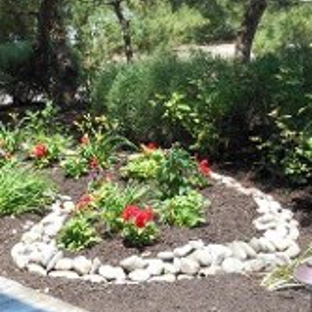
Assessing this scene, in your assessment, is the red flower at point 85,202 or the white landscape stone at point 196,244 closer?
the white landscape stone at point 196,244

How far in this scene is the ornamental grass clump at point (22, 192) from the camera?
725 centimetres

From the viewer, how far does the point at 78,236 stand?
6.41m

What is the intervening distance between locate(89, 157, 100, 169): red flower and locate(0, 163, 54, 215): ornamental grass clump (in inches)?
17.9

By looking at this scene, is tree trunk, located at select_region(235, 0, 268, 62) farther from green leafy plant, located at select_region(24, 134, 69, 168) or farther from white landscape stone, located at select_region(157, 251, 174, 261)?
white landscape stone, located at select_region(157, 251, 174, 261)

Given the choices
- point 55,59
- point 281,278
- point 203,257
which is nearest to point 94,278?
point 203,257

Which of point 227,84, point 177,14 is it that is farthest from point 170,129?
point 177,14

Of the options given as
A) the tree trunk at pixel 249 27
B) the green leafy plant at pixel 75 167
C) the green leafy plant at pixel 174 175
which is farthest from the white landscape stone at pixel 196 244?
the tree trunk at pixel 249 27

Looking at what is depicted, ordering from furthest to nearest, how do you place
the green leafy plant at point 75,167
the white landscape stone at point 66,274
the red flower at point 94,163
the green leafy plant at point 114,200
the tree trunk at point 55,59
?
the tree trunk at point 55,59 < the green leafy plant at point 75,167 < the red flower at point 94,163 < the green leafy plant at point 114,200 < the white landscape stone at point 66,274

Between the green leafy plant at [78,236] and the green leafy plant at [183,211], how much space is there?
568 mm

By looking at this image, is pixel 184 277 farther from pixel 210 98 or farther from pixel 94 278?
pixel 210 98

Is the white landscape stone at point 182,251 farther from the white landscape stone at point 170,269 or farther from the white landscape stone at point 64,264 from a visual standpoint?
the white landscape stone at point 64,264

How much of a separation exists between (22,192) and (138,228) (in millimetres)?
1366

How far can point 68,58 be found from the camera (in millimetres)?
12070

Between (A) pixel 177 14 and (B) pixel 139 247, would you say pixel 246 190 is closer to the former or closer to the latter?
(B) pixel 139 247
